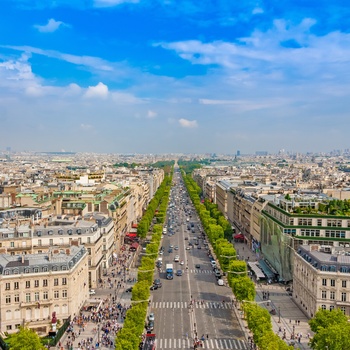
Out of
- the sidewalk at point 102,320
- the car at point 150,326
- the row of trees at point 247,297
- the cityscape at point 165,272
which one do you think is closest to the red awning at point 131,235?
the cityscape at point 165,272

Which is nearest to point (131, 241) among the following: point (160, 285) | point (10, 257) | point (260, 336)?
point (160, 285)

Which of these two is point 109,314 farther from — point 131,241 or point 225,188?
point 225,188

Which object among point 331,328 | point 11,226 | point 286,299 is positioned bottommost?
point 286,299

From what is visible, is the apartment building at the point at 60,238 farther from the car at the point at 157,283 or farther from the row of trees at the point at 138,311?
the car at the point at 157,283

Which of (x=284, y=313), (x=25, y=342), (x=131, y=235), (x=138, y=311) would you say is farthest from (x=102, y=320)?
(x=131, y=235)

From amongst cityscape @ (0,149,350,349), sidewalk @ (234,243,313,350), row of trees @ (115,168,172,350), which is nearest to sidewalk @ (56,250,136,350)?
cityscape @ (0,149,350,349)
